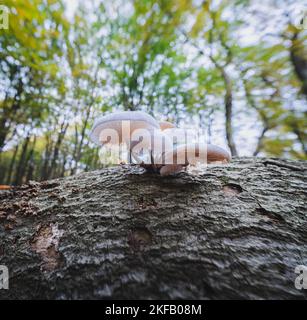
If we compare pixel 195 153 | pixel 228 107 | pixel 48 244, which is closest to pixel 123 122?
pixel 195 153

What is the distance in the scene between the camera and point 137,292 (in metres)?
0.77

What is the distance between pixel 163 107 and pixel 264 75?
3800 mm

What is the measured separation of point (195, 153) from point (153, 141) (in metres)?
0.27

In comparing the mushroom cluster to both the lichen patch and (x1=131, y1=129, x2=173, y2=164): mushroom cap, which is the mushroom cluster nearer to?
(x1=131, y1=129, x2=173, y2=164): mushroom cap

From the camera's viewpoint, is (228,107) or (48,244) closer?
(48,244)

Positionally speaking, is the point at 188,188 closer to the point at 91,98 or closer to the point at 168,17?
the point at 168,17

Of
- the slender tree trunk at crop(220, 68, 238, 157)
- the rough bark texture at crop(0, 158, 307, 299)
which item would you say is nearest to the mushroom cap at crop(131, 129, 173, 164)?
the rough bark texture at crop(0, 158, 307, 299)

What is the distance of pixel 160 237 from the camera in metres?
0.96

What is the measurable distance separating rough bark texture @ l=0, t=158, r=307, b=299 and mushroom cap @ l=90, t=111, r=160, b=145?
0.36 metres

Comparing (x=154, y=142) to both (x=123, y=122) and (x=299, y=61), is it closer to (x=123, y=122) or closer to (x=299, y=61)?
(x=123, y=122)

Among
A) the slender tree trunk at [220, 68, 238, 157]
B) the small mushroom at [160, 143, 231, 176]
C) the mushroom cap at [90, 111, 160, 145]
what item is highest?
the slender tree trunk at [220, 68, 238, 157]

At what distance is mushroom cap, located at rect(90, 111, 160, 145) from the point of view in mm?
1139

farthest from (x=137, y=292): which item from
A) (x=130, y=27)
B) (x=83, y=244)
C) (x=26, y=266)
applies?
(x=130, y=27)

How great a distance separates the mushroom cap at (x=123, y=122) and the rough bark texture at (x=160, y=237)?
1.18 ft
